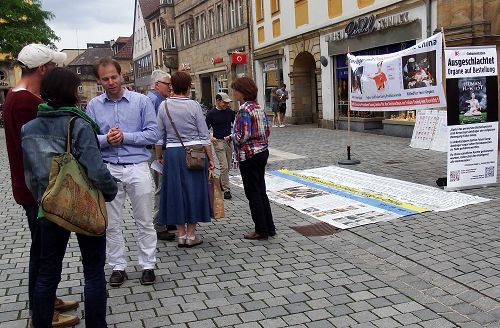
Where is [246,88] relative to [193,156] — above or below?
above

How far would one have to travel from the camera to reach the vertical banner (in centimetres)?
753

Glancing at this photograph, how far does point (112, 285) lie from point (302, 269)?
170 cm

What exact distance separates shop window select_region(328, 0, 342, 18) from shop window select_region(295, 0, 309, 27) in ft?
6.15

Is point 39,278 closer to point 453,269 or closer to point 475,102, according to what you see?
point 453,269

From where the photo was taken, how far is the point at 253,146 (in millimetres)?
5641

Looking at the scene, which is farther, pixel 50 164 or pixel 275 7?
pixel 275 7

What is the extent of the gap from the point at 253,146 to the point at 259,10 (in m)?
20.8

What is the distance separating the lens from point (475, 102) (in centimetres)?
766

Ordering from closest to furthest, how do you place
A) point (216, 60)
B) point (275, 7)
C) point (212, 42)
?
1. point (275, 7)
2. point (216, 60)
3. point (212, 42)

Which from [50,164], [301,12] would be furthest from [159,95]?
[301,12]

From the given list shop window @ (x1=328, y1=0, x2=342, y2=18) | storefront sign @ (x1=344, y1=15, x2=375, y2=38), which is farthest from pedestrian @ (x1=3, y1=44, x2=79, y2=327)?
shop window @ (x1=328, y1=0, x2=342, y2=18)

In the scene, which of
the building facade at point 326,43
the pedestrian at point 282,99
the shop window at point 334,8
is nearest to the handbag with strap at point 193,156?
the building facade at point 326,43

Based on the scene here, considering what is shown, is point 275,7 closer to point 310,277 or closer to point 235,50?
point 235,50

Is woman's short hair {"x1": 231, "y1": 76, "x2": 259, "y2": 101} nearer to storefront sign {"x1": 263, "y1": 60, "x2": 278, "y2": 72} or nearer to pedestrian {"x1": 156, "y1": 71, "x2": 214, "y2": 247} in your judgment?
pedestrian {"x1": 156, "y1": 71, "x2": 214, "y2": 247}
